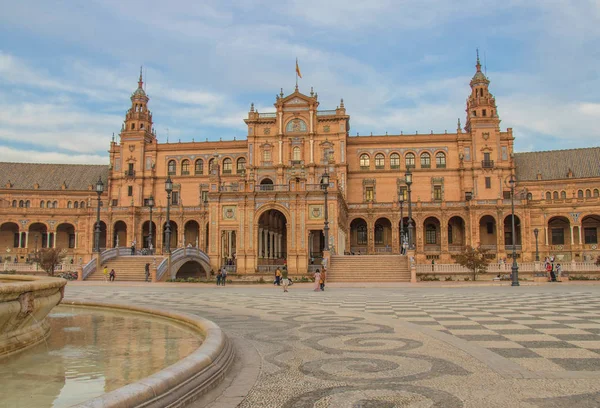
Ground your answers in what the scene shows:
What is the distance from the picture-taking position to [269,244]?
5038 cm

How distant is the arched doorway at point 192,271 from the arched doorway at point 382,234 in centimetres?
2729

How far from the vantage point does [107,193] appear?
74.6 m

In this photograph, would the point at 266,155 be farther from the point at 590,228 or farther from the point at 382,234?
the point at 590,228

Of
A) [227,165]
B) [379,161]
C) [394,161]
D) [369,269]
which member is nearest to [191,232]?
[227,165]

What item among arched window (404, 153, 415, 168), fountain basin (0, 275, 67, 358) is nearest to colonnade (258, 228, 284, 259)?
arched window (404, 153, 415, 168)

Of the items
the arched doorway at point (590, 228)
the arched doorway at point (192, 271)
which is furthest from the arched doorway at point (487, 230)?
the arched doorway at point (192, 271)

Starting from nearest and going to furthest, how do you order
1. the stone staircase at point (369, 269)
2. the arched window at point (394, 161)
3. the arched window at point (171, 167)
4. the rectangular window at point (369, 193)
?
the stone staircase at point (369, 269)
the rectangular window at point (369, 193)
the arched window at point (394, 161)
the arched window at point (171, 167)

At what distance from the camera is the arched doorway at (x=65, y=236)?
75.8m

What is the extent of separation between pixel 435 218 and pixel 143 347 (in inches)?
2460

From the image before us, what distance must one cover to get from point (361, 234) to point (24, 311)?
6272 cm

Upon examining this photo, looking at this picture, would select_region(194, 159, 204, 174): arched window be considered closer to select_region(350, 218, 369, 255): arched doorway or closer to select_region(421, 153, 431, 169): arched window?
select_region(350, 218, 369, 255): arched doorway

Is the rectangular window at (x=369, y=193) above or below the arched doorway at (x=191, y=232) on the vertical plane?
above

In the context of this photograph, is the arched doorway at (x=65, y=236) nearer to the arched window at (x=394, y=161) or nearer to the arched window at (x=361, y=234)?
the arched window at (x=361, y=234)

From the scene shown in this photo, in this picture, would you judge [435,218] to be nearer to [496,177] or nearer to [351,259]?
[496,177]
